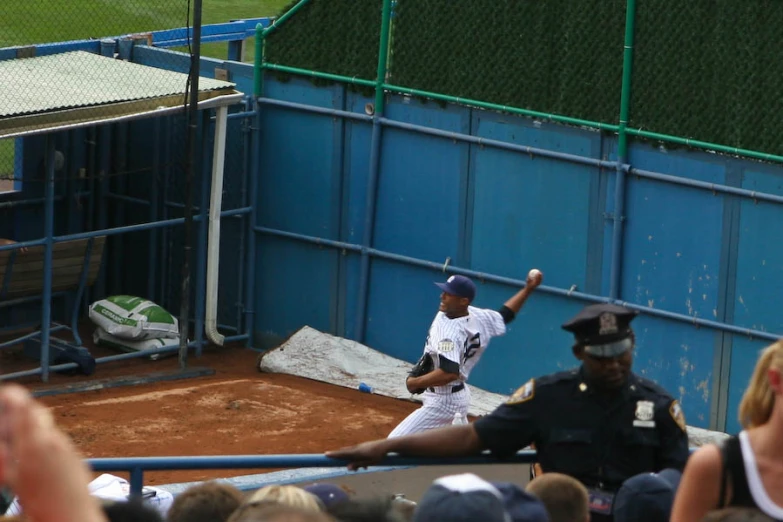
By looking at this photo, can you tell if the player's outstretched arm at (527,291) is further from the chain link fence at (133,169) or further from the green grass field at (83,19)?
the green grass field at (83,19)

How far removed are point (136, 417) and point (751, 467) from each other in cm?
785

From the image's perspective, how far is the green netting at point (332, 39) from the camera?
12133mm

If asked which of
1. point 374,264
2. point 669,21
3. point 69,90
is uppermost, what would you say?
point 669,21

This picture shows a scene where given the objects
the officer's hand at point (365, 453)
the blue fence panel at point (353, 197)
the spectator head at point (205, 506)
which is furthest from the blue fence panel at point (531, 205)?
the spectator head at point (205, 506)

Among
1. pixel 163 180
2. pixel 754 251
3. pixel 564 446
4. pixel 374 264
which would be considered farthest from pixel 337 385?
pixel 564 446

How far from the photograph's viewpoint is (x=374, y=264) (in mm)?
12281

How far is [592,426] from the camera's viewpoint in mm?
4473

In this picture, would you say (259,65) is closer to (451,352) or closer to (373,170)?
(373,170)

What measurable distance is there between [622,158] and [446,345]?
10.1 ft

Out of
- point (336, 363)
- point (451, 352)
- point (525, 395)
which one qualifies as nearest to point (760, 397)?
point (525, 395)

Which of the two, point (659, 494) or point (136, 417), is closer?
point (659, 494)

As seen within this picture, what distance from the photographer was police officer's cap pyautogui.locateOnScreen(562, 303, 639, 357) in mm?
4500

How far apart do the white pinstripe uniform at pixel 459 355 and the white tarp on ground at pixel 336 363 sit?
317 centimetres

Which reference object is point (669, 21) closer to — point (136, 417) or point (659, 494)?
point (136, 417)
